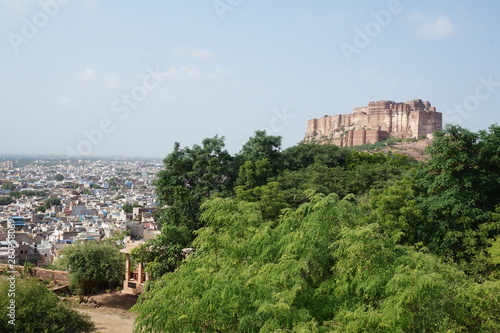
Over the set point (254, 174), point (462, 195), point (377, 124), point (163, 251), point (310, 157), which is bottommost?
point (163, 251)

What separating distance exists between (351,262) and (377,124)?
212ft

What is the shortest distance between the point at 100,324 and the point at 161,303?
278 inches

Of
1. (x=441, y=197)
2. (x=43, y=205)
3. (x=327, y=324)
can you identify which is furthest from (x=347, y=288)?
(x=43, y=205)

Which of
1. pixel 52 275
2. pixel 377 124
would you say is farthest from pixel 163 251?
pixel 377 124

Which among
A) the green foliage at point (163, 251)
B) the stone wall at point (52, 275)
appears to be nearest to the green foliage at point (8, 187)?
the stone wall at point (52, 275)

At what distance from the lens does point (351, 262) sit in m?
6.22

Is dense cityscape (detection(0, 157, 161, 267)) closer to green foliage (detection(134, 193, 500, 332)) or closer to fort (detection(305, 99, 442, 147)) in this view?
green foliage (detection(134, 193, 500, 332))

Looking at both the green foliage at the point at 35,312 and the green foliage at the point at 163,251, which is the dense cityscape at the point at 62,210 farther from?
the green foliage at the point at 35,312

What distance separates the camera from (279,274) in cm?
625

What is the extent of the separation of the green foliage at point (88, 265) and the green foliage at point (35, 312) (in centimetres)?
442

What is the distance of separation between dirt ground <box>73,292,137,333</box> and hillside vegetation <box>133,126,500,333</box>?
5.31 ft

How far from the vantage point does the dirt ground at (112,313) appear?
40.2 ft

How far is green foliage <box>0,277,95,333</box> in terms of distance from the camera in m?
8.52

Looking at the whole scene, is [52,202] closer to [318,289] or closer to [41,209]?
[41,209]
